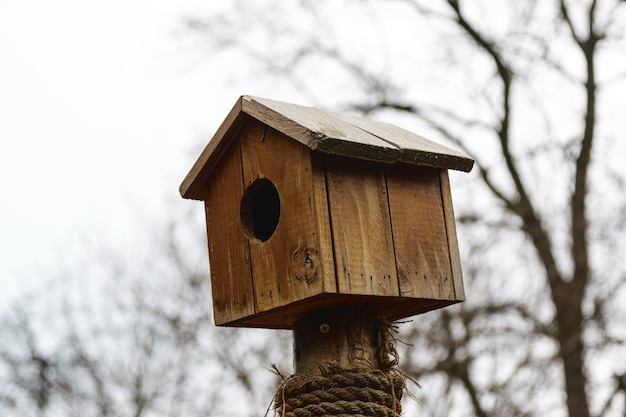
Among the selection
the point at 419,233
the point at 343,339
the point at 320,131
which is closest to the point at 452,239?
the point at 419,233

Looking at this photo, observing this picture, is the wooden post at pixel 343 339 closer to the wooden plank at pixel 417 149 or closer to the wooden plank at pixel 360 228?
the wooden plank at pixel 360 228

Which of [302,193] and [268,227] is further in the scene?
[268,227]

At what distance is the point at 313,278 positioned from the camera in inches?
95.6

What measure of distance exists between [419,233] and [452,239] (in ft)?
0.45

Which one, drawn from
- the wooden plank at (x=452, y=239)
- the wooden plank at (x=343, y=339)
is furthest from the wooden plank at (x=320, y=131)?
the wooden plank at (x=343, y=339)

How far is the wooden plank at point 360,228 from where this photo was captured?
2469 mm

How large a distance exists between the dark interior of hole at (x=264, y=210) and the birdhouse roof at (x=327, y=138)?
17 cm

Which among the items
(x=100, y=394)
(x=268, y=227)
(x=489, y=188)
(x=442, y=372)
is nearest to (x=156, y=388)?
(x=100, y=394)

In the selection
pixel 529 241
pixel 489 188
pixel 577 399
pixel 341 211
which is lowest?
pixel 577 399

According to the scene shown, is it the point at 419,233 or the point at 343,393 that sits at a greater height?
the point at 419,233

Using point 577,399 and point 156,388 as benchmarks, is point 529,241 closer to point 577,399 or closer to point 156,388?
point 577,399

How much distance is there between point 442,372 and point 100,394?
3.50 m

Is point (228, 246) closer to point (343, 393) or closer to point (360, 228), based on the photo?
point (360, 228)

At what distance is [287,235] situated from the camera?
2.55m
